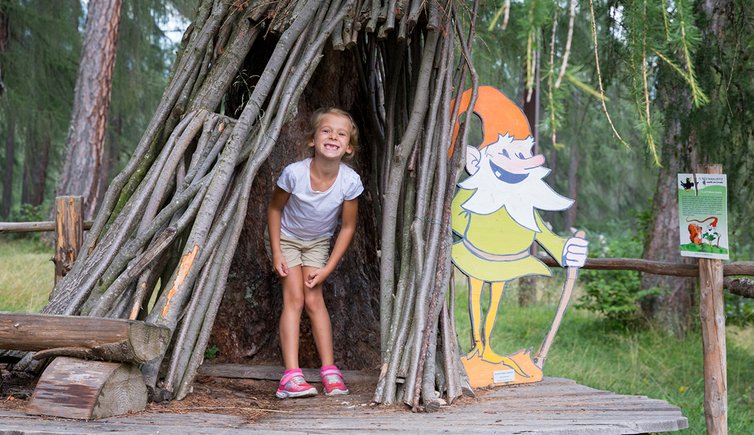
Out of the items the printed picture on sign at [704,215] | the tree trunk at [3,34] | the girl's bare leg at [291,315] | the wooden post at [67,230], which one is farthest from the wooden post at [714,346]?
the tree trunk at [3,34]

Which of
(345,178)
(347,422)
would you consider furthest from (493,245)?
(347,422)

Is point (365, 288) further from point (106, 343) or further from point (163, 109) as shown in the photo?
point (106, 343)

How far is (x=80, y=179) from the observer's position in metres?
9.55

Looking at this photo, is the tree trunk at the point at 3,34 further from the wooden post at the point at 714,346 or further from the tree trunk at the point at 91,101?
the wooden post at the point at 714,346

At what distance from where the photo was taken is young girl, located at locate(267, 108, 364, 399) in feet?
12.1

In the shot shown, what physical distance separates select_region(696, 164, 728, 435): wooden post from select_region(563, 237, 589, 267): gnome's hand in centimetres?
56

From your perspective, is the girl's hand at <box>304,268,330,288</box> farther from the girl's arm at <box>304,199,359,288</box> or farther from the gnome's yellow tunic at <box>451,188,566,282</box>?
the gnome's yellow tunic at <box>451,188,566,282</box>

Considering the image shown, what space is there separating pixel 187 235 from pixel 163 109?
2.57 ft

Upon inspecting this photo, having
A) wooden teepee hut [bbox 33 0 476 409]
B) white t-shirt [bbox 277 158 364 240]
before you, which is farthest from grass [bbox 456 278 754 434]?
white t-shirt [bbox 277 158 364 240]

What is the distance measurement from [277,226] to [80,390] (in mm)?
1277

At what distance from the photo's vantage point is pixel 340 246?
376cm

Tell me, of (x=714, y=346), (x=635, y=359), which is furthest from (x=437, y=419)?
(x=635, y=359)

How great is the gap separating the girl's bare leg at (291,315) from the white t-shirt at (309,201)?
0.64 feet

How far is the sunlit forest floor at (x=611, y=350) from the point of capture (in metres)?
5.64
